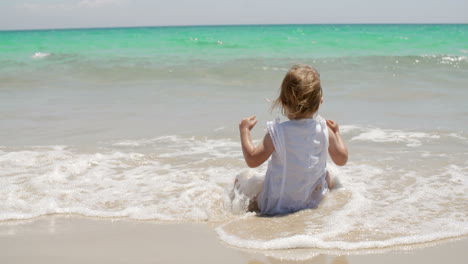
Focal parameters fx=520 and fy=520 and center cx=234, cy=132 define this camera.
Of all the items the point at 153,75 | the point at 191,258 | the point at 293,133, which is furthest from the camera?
the point at 153,75

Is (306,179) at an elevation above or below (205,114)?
above

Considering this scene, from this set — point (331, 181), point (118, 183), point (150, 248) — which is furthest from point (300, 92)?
point (118, 183)

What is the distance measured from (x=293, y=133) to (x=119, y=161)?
7.08 feet

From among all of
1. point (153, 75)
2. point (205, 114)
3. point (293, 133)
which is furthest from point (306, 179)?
point (153, 75)

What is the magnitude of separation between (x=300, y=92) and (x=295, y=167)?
471 millimetres

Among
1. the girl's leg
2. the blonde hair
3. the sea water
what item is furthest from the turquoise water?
the blonde hair

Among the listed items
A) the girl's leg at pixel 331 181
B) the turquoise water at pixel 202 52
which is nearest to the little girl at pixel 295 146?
the girl's leg at pixel 331 181

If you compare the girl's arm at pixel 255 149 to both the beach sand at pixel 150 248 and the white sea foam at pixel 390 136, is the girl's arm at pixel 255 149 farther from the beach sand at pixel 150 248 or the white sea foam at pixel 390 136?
the white sea foam at pixel 390 136

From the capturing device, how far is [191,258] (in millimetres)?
2635

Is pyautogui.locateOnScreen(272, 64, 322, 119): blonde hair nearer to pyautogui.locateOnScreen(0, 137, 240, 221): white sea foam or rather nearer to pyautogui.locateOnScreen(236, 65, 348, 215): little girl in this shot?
pyautogui.locateOnScreen(236, 65, 348, 215): little girl

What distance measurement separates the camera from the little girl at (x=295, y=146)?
9.91ft

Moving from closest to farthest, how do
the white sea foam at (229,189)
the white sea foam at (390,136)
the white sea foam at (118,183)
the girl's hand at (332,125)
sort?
the white sea foam at (229,189)
the girl's hand at (332,125)
the white sea foam at (118,183)
the white sea foam at (390,136)

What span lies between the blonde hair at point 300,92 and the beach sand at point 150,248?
83cm

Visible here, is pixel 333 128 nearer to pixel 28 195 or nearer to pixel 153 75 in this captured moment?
pixel 28 195
